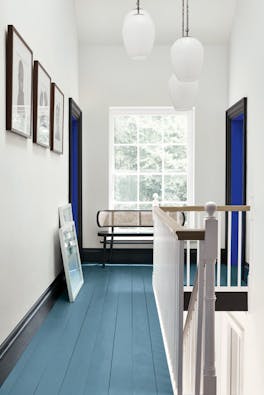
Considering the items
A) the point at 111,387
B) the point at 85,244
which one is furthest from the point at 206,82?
the point at 111,387

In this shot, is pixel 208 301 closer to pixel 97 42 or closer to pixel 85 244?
pixel 85 244

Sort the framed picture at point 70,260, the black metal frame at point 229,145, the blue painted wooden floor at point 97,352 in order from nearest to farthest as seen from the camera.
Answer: the blue painted wooden floor at point 97,352, the framed picture at point 70,260, the black metal frame at point 229,145

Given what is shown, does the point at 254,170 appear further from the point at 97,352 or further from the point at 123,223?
the point at 97,352

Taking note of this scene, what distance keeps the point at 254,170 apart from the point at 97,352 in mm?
2779

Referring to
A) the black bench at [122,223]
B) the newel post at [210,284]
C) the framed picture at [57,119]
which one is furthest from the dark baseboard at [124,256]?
the newel post at [210,284]

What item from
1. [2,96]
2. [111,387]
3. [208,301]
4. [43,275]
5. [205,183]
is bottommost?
[111,387]

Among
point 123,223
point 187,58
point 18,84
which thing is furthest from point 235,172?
point 18,84

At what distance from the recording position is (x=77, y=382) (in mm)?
2957

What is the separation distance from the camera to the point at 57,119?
5.02 m

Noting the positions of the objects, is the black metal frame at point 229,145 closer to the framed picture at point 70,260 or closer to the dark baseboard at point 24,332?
the framed picture at point 70,260

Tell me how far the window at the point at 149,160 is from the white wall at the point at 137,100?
185 mm

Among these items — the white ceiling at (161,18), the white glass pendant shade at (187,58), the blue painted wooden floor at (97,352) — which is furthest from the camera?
the white ceiling at (161,18)

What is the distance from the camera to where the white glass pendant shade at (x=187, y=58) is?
3297mm

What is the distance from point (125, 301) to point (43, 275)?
966 mm
